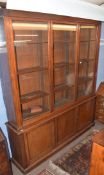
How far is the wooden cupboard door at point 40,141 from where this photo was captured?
2046 mm

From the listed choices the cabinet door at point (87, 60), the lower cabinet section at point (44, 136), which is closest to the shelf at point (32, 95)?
the lower cabinet section at point (44, 136)

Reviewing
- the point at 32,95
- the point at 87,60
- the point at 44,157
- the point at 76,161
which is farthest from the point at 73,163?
the point at 87,60

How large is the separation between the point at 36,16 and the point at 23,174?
2.04 m

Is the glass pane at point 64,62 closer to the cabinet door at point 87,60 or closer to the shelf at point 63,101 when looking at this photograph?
the shelf at point 63,101

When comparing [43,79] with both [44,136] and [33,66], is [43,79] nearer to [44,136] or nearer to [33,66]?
[33,66]

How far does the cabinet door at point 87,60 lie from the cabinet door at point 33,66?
2.37 ft

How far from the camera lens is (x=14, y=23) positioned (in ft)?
5.27

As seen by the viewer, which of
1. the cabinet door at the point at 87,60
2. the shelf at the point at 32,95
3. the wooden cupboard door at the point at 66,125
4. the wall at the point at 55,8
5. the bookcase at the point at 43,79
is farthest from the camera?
the cabinet door at the point at 87,60

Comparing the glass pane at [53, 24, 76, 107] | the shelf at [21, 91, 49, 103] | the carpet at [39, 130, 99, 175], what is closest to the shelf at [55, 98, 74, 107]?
the glass pane at [53, 24, 76, 107]

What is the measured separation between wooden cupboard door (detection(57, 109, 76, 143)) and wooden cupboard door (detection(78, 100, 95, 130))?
0.18 m

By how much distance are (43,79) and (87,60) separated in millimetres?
1006

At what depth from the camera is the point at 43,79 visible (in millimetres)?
2178

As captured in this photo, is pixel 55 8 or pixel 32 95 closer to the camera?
pixel 55 8

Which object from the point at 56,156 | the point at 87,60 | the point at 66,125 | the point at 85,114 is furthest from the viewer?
the point at 85,114
